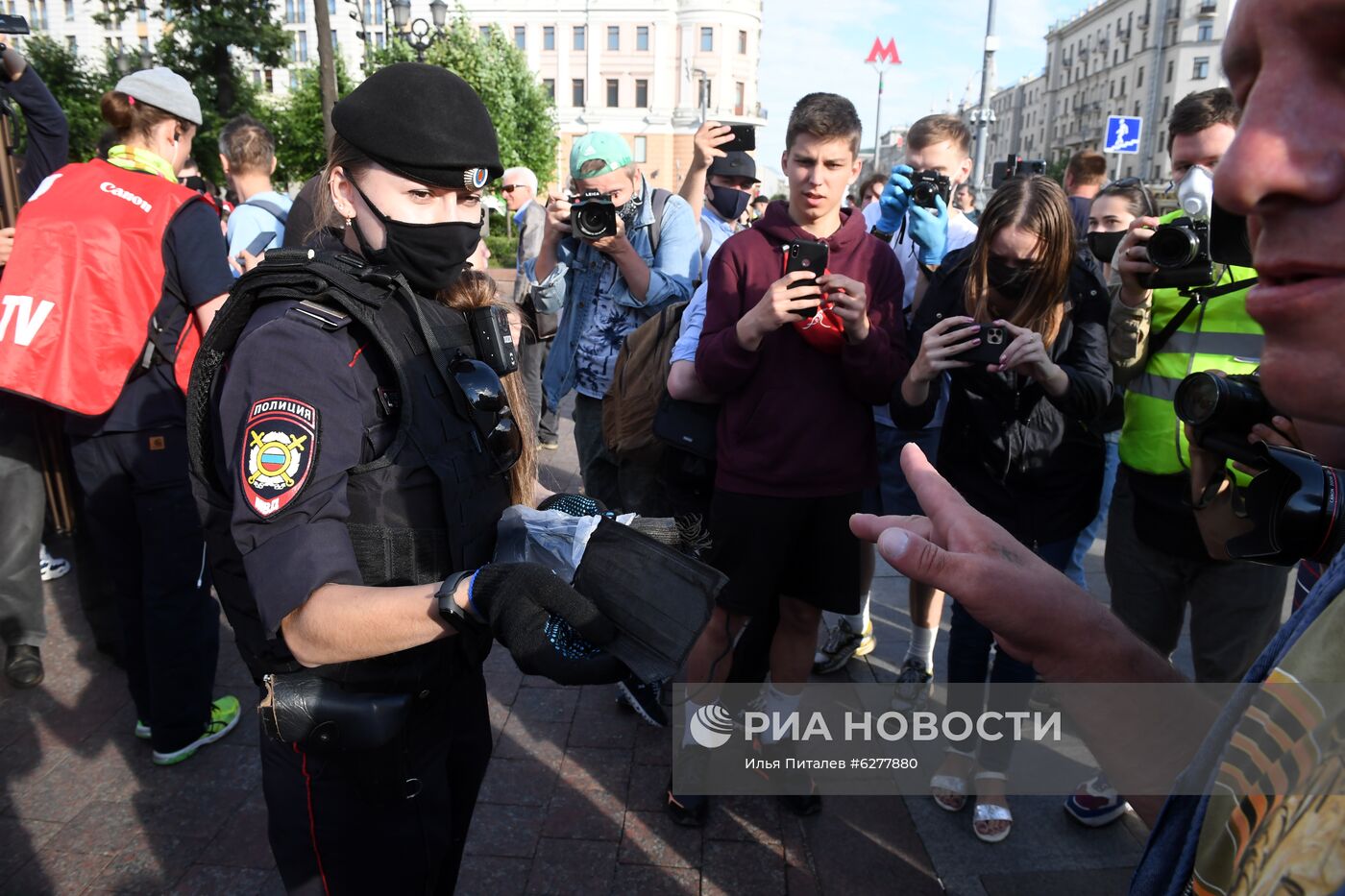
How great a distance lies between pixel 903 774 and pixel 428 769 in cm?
207

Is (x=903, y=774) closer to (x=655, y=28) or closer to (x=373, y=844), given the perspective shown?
(x=373, y=844)

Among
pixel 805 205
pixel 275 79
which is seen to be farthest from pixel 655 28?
pixel 805 205

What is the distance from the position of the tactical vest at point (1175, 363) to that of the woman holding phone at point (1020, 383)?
149mm

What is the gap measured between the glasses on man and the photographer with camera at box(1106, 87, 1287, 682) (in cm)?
198

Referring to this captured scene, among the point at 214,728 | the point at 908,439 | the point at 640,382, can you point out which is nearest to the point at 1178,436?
the point at 908,439

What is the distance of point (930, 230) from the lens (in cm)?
339

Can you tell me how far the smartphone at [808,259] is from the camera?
2.68 meters

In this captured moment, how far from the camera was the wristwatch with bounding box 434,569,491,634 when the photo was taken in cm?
136

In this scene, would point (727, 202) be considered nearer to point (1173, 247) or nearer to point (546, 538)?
point (1173, 247)

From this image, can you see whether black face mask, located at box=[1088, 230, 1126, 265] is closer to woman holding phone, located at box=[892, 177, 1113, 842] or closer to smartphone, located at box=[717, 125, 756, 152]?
woman holding phone, located at box=[892, 177, 1113, 842]

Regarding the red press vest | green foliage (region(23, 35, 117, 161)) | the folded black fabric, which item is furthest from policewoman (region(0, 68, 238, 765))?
green foliage (region(23, 35, 117, 161))

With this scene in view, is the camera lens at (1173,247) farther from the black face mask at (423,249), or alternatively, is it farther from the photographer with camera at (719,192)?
the photographer with camera at (719,192)

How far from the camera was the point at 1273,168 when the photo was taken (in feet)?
2.06

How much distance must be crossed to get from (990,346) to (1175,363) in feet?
2.06
